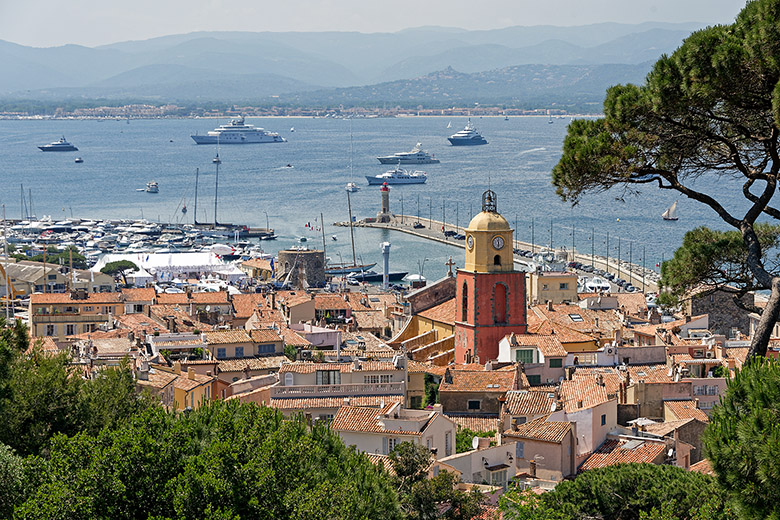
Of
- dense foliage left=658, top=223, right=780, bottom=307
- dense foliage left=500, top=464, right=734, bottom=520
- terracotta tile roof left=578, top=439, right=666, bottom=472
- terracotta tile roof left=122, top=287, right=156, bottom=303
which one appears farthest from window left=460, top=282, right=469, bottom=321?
dense foliage left=658, top=223, right=780, bottom=307

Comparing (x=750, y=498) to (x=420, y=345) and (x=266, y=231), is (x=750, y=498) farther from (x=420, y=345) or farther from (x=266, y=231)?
(x=266, y=231)

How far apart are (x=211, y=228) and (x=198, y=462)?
89.3m

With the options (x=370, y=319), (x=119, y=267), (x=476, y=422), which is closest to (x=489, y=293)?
(x=476, y=422)

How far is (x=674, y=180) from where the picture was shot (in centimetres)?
1062

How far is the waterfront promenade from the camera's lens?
66.2 m

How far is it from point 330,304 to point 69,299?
8656 mm

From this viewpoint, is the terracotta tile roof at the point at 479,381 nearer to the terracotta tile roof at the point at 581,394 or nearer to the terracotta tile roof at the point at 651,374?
the terracotta tile roof at the point at 581,394

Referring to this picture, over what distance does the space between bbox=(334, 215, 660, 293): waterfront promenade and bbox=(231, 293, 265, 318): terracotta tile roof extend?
12631mm

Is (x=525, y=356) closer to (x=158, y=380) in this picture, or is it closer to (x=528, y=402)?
(x=528, y=402)

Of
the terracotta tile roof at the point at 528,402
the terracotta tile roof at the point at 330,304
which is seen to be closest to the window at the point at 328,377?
the terracotta tile roof at the point at 528,402

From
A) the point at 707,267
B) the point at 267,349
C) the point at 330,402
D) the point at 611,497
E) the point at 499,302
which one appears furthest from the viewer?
the point at 267,349

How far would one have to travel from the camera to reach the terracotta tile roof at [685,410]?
22.6 metres

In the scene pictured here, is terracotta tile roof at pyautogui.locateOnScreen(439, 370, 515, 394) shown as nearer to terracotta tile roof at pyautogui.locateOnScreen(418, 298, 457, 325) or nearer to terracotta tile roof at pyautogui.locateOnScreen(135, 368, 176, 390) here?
terracotta tile roof at pyautogui.locateOnScreen(135, 368, 176, 390)

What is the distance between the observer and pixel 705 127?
10477 mm
